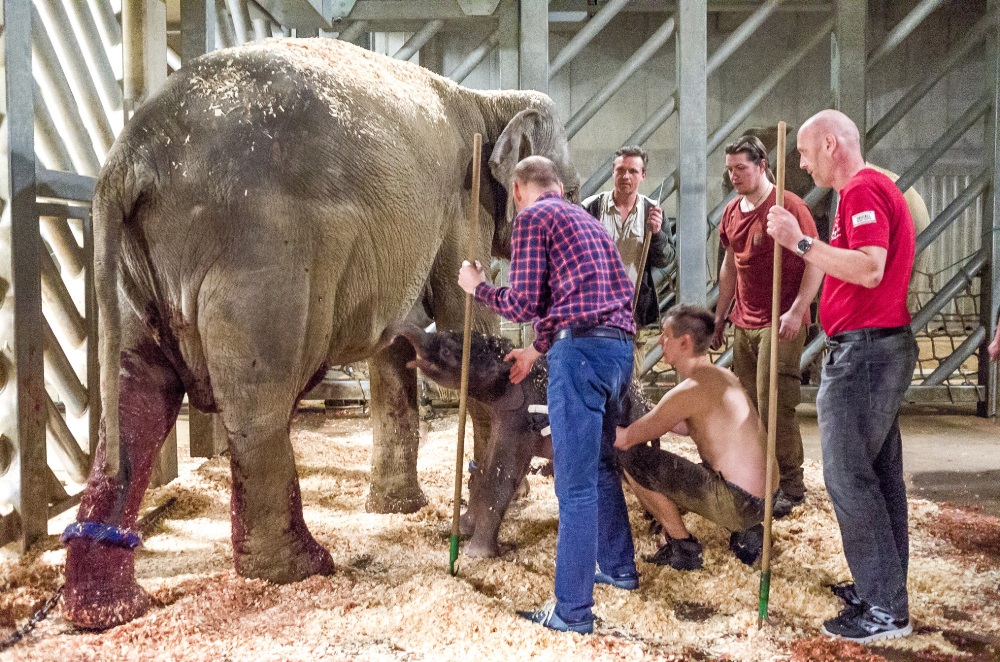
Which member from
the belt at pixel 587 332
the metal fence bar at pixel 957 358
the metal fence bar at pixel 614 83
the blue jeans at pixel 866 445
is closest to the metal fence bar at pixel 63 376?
the belt at pixel 587 332

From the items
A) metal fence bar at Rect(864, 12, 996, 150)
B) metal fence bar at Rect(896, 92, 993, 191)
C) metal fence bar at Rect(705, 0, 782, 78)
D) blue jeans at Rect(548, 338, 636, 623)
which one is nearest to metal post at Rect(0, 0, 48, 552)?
blue jeans at Rect(548, 338, 636, 623)

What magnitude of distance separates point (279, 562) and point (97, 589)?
0.60m

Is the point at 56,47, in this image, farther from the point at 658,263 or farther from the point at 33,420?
the point at 658,263

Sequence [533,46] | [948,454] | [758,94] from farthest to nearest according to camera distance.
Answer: [758,94], [533,46], [948,454]

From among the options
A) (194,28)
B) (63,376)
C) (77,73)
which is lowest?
(63,376)

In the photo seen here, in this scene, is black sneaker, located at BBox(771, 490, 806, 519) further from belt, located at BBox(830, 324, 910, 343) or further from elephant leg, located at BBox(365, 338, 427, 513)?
elephant leg, located at BBox(365, 338, 427, 513)

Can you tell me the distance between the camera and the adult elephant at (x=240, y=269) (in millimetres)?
3041

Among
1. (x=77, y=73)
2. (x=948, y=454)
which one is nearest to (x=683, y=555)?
(x=948, y=454)

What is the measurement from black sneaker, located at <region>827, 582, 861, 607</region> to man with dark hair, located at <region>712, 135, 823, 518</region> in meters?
1.05

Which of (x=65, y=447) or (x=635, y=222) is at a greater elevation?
(x=635, y=222)

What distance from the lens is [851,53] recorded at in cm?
705

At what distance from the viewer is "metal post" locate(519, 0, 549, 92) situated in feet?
22.9

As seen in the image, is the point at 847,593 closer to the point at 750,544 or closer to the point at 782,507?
the point at 750,544

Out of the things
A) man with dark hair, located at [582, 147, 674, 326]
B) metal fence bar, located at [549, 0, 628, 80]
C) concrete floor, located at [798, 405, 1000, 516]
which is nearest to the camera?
man with dark hair, located at [582, 147, 674, 326]
